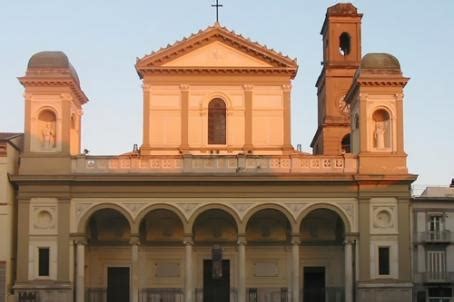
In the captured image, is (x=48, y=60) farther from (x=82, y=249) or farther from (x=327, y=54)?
(x=327, y=54)

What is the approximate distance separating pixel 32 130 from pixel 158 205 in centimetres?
628

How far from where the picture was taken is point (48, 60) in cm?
4678

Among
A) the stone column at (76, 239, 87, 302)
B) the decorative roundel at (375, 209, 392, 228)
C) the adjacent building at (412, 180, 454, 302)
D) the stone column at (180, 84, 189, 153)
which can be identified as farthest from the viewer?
the stone column at (180, 84, 189, 153)

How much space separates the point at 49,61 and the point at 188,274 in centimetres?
1097

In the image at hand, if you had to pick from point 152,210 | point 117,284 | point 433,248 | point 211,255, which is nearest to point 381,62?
point 433,248

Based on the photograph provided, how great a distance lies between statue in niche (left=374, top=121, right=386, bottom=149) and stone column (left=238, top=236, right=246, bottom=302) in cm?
714

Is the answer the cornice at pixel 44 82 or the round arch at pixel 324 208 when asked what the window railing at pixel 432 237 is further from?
the cornice at pixel 44 82

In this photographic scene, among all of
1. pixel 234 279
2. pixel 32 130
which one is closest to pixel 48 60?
pixel 32 130

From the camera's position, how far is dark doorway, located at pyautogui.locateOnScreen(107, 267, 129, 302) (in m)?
48.1

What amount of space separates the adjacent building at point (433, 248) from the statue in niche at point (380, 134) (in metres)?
3.54

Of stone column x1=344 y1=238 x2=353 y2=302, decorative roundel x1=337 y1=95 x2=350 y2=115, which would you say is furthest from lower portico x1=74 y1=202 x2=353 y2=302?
decorative roundel x1=337 y1=95 x2=350 y2=115

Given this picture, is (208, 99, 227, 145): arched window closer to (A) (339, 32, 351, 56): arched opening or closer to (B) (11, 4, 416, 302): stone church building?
(B) (11, 4, 416, 302): stone church building

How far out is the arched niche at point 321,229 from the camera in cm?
4841

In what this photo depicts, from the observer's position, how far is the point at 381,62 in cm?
4694
